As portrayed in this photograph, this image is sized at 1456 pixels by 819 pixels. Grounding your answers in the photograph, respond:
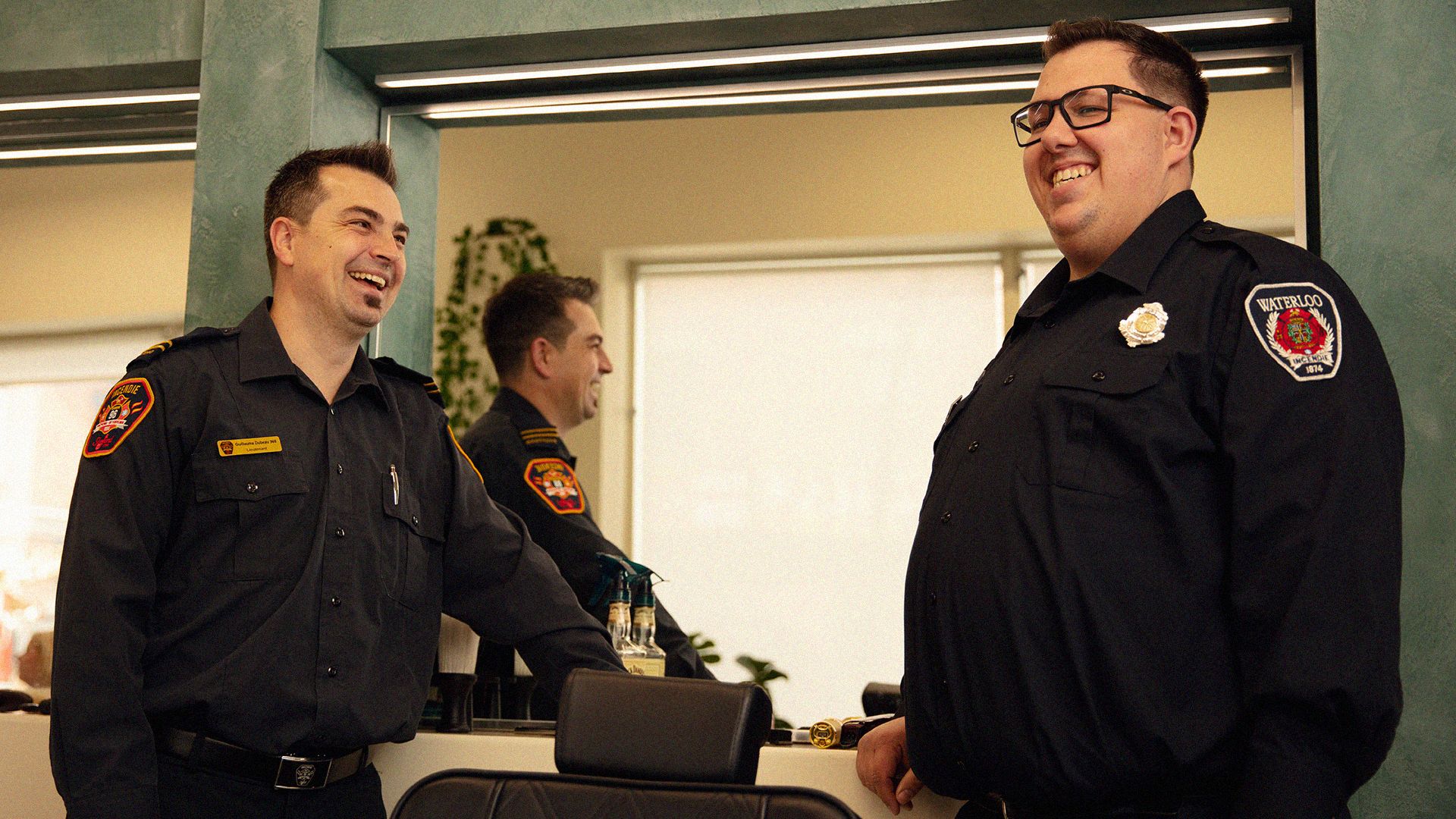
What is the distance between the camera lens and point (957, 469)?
1696mm

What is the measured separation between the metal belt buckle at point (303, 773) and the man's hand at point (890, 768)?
846 millimetres

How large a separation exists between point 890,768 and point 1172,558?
2.05 feet

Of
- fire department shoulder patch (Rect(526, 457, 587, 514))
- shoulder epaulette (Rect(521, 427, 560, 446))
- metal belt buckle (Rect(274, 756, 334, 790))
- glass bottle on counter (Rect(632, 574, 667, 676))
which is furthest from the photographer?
shoulder epaulette (Rect(521, 427, 560, 446))

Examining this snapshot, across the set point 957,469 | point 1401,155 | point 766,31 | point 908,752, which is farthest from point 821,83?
point 908,752

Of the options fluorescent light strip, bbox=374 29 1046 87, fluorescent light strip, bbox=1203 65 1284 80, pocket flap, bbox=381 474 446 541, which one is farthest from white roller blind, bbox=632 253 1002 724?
pocket flap, bbox=381 474 446 541

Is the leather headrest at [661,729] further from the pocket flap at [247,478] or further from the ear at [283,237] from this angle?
the ear at [283,237]

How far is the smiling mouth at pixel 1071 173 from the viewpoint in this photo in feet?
5.77

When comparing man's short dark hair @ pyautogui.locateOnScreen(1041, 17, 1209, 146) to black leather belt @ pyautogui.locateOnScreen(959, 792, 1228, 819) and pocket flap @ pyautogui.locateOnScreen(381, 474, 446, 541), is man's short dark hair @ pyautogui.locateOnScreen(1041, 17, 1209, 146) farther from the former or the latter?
pocket flap @ pyautogui.locateOnScreen(381, 474, 446, 541)

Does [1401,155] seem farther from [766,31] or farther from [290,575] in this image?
[290,575]

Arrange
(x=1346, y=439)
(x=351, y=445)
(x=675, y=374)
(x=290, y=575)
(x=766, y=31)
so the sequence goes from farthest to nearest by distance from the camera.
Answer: (x=675, y=374), (x=766, y=31), (x=351, y=445), (x=290, y=575), (x=1346, y=439)

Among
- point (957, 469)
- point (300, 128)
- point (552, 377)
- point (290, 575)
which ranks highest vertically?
point (300, 128)

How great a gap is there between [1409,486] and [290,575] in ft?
5.84

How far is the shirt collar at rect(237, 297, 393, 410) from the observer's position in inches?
87.5

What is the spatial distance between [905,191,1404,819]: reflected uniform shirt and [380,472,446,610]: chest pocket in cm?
98
